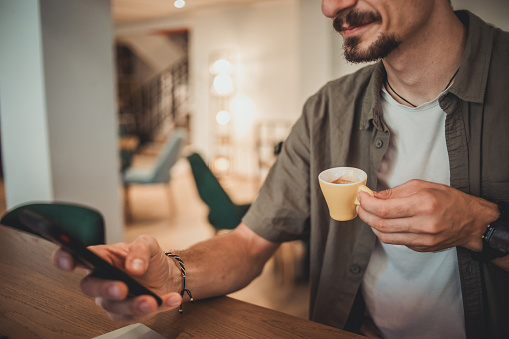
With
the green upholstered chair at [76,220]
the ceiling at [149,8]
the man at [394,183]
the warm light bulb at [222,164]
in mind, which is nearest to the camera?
the man at [394,183]

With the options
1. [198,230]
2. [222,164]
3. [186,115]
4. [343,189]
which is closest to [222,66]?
[222,164]

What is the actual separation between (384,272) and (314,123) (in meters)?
0.46

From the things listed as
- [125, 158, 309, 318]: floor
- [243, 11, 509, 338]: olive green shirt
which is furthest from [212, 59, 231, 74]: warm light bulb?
[243, 11, 509, 338]: olive green shirt

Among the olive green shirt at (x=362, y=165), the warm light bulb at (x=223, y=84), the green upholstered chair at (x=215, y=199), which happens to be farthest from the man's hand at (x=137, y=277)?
the warm light bulb at (x=223, y=84)

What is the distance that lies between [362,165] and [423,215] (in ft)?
1.35

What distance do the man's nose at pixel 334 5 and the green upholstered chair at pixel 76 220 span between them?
1.08 metres

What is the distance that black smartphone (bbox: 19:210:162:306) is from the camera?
50cm

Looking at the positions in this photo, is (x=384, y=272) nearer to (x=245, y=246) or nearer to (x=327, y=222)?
(x=327, y=222)

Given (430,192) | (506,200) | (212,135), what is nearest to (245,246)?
(430,192)

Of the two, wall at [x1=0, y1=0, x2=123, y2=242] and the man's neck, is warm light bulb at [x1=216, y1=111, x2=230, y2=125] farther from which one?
the man's neck

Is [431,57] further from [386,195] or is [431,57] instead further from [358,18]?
[386,195]

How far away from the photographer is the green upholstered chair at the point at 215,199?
7.98 ft

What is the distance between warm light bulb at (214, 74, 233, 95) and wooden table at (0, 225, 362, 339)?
231 inches

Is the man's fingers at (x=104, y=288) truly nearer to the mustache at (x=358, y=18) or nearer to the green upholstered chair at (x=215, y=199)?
the mustache at (x=358, y=18)
